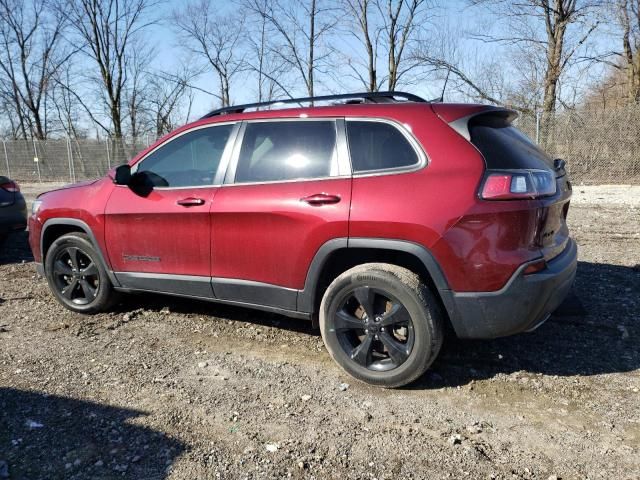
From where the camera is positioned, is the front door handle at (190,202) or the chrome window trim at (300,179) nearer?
the chrome window trim at (300,179)

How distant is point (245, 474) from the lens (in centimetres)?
251

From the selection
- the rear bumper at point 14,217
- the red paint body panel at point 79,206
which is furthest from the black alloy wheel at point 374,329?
the rear bumper at point 14,217

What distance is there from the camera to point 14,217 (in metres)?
7.24

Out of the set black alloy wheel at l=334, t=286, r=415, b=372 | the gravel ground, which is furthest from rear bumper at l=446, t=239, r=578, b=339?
the gravel ground

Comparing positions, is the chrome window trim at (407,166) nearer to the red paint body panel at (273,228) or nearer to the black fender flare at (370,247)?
the red paint body panel at (273,228)

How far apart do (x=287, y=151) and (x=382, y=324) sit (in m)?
1.38

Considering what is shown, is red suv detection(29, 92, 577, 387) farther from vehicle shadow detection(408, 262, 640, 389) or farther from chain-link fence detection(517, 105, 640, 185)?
chain-link fence detection(517, 105, 640, 185)

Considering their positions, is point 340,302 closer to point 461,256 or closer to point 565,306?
point 461,256

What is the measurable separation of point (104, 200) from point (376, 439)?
3.04 metres

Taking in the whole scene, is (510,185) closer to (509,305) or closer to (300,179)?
(509,305)

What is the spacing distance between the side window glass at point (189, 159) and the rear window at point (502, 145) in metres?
1.86

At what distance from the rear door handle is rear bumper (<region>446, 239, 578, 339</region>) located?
943 mm

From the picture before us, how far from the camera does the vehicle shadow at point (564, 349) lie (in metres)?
3.51

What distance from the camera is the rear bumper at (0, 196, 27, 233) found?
707cm
